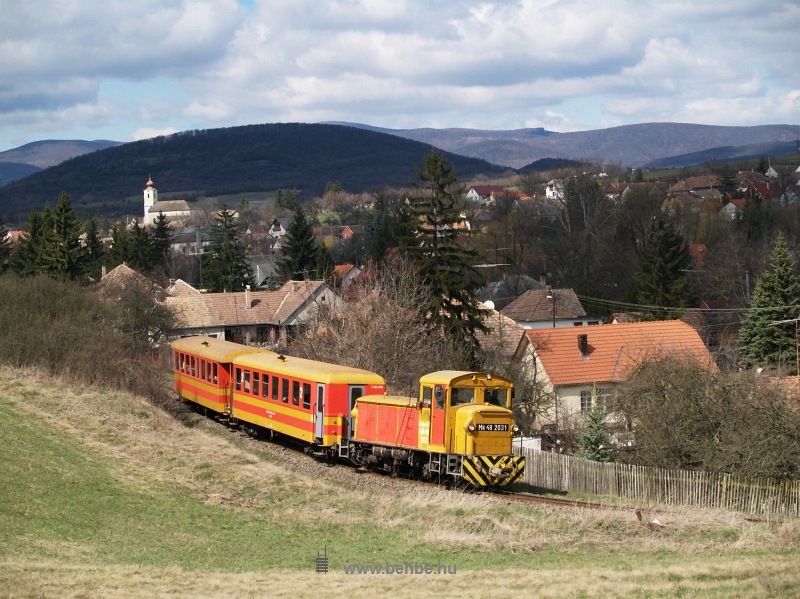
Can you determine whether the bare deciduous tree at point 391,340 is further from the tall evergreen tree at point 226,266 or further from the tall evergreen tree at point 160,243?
the tall evergreen tree at point 160,243

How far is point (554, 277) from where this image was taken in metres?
102

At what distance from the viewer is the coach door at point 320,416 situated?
29.8m

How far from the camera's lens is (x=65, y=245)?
71562mm

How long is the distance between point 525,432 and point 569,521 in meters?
21.9

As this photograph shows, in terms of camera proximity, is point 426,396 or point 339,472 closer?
point 426,396

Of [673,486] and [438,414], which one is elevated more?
[438,414]

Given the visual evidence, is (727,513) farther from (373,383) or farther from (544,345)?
(544,345)

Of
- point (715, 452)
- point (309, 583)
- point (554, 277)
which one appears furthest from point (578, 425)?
point (554, 277)

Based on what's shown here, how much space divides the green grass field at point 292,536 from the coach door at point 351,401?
59.2 inches

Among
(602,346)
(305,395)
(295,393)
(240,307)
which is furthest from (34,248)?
(305,395)

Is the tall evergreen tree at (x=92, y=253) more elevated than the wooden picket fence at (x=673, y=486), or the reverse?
the tall evergreen tree at (x=92, y=253)

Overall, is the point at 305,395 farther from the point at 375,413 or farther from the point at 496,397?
the point at 496,397

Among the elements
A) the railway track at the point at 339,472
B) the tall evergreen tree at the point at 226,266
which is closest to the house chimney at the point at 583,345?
the railway track at the point at 339,472

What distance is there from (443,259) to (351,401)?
768 inches
